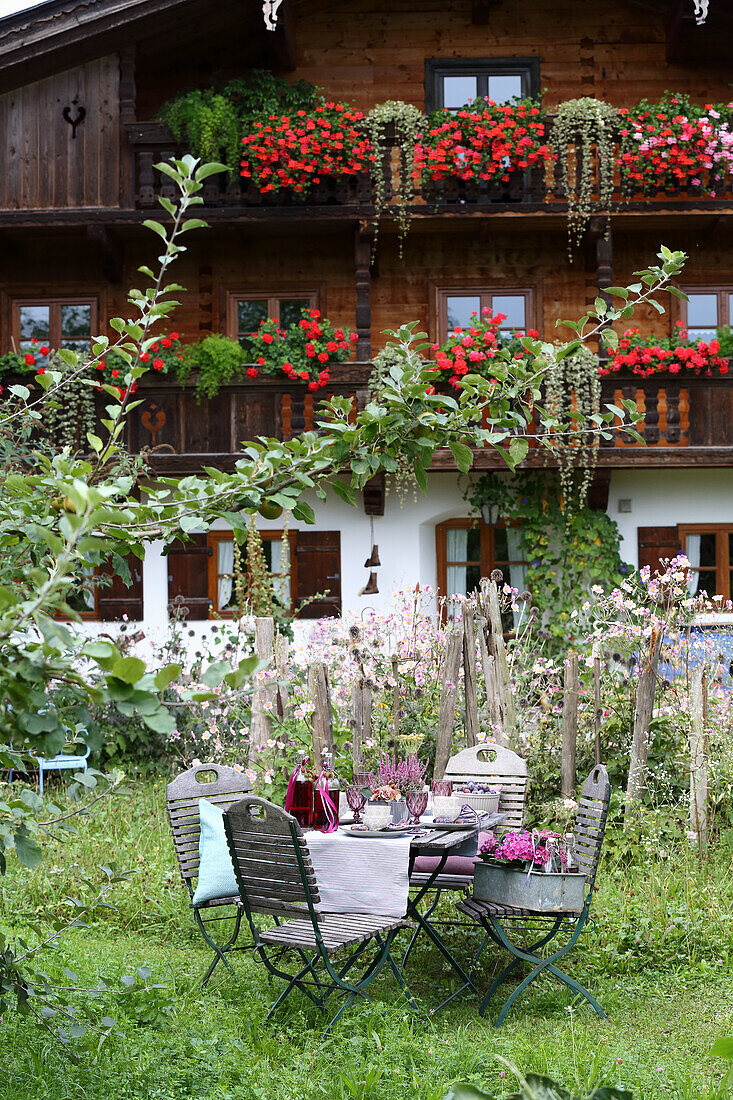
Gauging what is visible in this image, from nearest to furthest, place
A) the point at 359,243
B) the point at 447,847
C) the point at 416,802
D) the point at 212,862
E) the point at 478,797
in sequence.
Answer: the point at 447,847
the point at 416,802
the point at 212,862
the point at 478,797
the point at 359,243

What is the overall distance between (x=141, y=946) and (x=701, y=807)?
125 inches

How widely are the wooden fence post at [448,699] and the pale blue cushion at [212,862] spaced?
1900 mm

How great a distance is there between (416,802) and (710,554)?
27.5 ft

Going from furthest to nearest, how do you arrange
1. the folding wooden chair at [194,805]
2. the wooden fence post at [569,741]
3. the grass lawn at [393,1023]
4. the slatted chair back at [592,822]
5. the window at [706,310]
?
1. the window at [706,310]
2. the wooden fence post at [569,741]
3. the folding wooden chair at [194,805]
4. the slatted chair back at [592,822]
5. the grass lawn at [393,1023]

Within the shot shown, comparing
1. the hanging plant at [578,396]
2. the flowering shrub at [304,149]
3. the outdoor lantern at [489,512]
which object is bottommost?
the outdoor lantern at [489,512]

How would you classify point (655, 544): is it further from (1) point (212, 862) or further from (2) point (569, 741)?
(1) point (212, 862)

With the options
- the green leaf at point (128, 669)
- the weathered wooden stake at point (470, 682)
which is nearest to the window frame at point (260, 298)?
the weathered wooden stake at point (470, 682)

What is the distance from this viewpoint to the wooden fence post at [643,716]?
6.54 metres

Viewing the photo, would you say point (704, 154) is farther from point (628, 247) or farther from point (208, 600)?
point (208, 600)

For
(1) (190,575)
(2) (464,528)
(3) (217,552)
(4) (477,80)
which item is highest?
(4) (477,80)

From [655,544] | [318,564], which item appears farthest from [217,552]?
[655,544]

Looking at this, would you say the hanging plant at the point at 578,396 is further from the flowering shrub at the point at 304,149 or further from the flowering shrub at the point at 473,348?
the flowering shrub at the point at 304,149

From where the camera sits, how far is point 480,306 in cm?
1273

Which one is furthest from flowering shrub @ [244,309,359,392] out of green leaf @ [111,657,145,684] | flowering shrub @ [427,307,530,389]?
green leaf @ [111,657,145,684]
